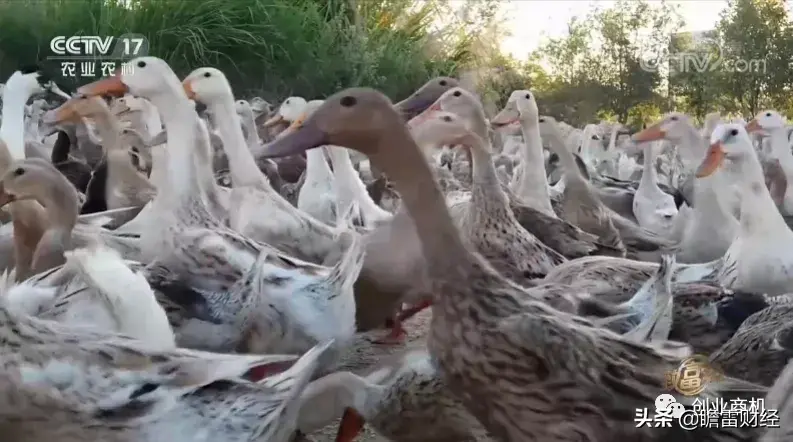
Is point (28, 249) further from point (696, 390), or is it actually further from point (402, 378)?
point (696, 390)

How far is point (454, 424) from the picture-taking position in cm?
120

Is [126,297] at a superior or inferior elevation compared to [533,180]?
inferior

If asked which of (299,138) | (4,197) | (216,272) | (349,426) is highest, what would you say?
(299,138)

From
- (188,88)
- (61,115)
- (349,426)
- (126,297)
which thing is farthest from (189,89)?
(349,426)

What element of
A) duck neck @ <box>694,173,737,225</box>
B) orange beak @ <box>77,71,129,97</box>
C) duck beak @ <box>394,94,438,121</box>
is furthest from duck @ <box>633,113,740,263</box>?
orange beak @ <box>77,71,129,97</box>

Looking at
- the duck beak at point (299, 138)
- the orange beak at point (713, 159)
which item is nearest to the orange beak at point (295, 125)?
the duck beak at point (299, 138)

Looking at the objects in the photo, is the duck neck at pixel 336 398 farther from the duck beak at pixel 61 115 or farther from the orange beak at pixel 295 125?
the duck beak at pixel 61 115

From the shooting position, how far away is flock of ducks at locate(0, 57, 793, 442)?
1035mm

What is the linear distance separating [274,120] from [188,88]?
0.14m

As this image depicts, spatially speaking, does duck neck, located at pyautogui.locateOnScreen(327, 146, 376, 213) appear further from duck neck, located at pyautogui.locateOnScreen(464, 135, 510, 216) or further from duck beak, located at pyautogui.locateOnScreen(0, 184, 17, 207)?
duck beak, located at pyautogui.locateOnScreen(0, 184, 17, 207)

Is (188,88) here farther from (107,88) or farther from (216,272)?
(216,272)

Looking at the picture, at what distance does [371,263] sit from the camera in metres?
1.25

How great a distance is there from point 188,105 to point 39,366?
1.43 feet

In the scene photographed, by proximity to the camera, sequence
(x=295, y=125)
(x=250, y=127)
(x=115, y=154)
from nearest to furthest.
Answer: (x=295, y=125)
(x=250, y=127)
(x=115, y=154)
